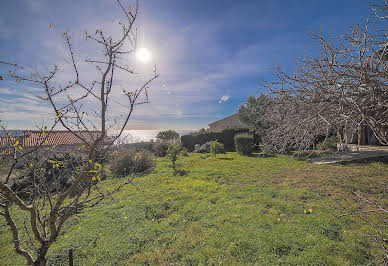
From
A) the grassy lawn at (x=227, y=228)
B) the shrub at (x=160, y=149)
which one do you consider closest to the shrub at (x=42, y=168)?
the grassy lawn at (x=227, y=228)

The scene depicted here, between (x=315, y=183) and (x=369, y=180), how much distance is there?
1925mm

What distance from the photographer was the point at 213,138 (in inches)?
758

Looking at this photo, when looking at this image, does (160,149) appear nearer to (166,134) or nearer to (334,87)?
(166,134)

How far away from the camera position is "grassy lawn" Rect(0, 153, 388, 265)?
2779mm

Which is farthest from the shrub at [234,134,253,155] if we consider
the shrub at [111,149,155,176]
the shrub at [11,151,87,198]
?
the shrub at [11,151,87,198]

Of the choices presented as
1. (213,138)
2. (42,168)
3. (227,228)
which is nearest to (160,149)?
(213,138)

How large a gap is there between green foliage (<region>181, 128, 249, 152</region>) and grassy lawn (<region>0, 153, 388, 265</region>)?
1282 centimetres

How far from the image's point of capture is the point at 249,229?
338cm

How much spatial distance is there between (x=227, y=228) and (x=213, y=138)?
52.2 feet

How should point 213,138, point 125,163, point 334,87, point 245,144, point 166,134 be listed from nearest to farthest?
point 334,87 < point 125,163 < point 245,144 < point 213,138 < point 166,134

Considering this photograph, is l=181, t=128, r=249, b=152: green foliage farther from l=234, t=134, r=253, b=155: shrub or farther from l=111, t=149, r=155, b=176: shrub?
l=111, t=149, r=155, b=176: shrub

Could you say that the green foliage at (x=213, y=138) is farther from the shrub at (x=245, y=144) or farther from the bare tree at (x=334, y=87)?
the bare tree at (x=334, y=87)

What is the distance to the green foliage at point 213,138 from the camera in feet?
61.7

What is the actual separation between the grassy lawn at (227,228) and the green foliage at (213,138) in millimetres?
12824
